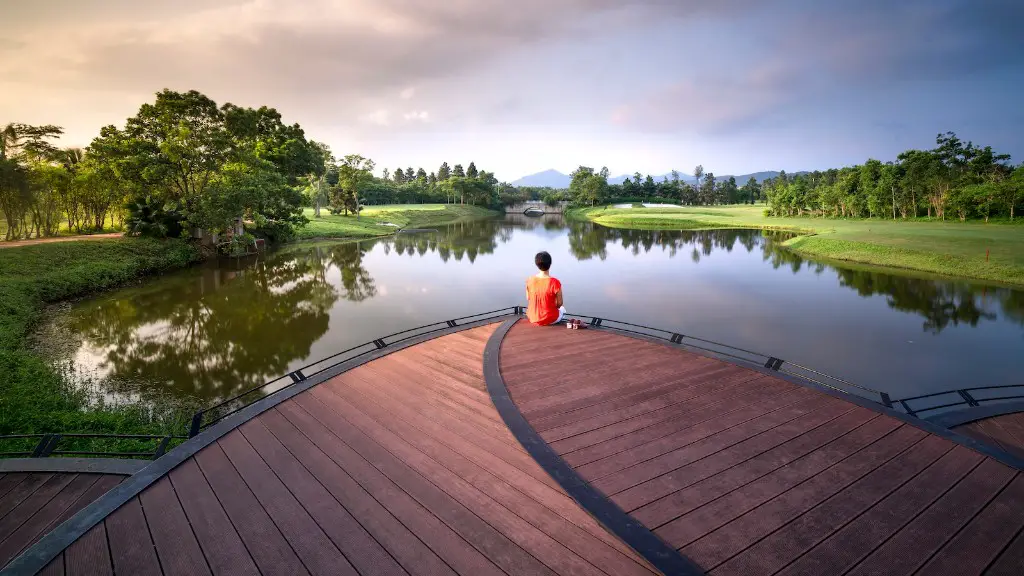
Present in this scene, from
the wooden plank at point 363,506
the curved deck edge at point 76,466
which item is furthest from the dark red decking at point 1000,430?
the curved deck edge at point 76,466

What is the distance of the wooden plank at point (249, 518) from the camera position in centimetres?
319

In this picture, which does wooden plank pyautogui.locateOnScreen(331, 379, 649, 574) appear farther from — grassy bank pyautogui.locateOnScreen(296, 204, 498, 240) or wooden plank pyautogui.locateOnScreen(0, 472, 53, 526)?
grassy bank pyautogui.locateOnScreen(296, 204, 498, 240)

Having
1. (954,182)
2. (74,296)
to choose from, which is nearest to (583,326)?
(74,296)

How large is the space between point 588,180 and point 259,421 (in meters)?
113

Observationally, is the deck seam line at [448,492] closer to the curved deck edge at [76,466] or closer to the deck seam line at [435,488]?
the deck seam line at [435,488]

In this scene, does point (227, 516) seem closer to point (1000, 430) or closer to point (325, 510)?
point (325, 510)

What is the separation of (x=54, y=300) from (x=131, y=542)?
23060 mm

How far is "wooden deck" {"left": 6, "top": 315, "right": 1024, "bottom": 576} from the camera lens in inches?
124

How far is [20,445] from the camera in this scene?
289 inches

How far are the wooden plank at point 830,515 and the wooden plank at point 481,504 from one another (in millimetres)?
1078

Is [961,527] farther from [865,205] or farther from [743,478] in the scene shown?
[865,205]

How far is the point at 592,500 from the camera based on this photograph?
3629 millimetres

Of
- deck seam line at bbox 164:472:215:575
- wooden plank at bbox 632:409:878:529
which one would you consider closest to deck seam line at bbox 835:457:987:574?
wooden plank at bbox 632:409:878:529

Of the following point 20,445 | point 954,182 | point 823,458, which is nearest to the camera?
point 823,458
